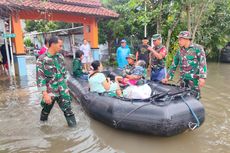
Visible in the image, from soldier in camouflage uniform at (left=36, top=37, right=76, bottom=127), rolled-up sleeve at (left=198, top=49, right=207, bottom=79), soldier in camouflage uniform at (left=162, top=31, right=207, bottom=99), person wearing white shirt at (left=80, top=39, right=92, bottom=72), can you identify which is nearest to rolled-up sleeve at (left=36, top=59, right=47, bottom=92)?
soldier in camouflage uniform at (left=36, top=37, right=76, bottom=127)

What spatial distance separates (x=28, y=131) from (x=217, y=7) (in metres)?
11.3

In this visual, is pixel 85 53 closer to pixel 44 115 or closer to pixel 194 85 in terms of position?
pixel 44 115

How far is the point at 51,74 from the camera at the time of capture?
410 centimetres

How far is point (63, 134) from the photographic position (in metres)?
4.27

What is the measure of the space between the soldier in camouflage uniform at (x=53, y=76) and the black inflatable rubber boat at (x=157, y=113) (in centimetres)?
73

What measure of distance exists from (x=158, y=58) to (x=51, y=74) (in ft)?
8.09

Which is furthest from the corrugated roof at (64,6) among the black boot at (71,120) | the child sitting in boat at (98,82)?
the black boot at (71,120)

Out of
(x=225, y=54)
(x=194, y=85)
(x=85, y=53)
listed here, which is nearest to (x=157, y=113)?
(x=194, y=85)

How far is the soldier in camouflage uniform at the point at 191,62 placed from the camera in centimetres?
433

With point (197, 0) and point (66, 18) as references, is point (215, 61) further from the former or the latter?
point (66, 18)

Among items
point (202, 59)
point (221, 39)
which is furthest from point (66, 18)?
point (202, 59)

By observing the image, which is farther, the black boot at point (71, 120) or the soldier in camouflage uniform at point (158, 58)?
the soldier in camouflage uniform at point (158, 58)

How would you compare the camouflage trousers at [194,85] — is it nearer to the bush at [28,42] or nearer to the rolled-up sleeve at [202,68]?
the rolled-up sleeve at [202,68]

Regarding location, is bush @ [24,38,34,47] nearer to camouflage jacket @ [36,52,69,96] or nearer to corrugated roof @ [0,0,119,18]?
corrugated roof @ [0,0,119,18]
